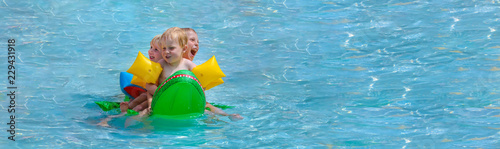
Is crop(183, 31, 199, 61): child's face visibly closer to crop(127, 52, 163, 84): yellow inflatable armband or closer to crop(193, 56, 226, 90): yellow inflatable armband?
crop(193, 56, 226, 90): yellow inflatable armband

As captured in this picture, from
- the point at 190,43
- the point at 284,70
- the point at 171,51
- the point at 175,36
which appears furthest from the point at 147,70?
the point at 284,70

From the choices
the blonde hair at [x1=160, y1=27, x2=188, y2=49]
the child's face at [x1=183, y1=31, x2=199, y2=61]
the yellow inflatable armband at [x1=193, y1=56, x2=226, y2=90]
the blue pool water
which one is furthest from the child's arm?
the blonde hair at [x1=160, y1=27, x2=188, y2=49]

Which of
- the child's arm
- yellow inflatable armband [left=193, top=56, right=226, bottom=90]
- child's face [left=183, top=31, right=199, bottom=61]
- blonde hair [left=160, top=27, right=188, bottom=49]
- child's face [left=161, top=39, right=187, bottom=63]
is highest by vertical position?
child's face [left=183, top=31, right=199, bottom=61]

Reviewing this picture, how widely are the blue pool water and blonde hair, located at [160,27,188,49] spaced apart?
631 mm

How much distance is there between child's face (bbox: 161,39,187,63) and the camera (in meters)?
5.73

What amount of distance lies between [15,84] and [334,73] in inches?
128

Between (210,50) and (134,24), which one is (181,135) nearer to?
(210,50)

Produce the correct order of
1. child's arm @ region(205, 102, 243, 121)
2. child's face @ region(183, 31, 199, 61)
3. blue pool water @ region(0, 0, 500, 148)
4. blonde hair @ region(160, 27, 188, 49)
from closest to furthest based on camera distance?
blue pool water @ region(0, 0, 500, 148)
blonde hair @ region(160, 27, 188, 49)
child's arm @ region(205, 102, 243, 121)
child's face @ region(183, 31, 199, 61)

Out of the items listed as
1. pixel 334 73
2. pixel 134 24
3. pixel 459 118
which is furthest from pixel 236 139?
pixel 134 24

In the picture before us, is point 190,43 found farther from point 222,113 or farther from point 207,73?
point 222,113

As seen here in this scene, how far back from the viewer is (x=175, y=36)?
18.8ft

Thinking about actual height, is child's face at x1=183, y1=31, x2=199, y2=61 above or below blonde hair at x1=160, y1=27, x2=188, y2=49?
above

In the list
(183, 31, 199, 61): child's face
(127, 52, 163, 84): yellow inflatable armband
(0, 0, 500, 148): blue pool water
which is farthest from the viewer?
(183, 31, 199, 61): child's face

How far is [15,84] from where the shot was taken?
24.0ft
